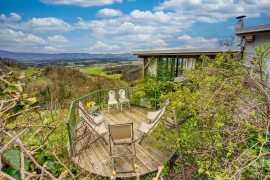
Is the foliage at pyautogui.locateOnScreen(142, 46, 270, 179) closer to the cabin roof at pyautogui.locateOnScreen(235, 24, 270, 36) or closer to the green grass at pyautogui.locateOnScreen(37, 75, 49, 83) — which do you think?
the cabin roof at pyautogui.locateOnScreen(235, 24, 270, 36)

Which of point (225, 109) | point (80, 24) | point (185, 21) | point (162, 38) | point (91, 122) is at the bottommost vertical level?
point (91, 122)

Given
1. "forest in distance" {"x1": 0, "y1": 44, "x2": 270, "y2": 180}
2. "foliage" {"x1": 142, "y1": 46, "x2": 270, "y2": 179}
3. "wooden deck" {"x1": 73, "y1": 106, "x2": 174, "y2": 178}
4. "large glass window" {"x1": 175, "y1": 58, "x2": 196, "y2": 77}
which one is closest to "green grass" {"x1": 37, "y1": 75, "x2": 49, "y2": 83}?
"wooden deck" {"x1": 73, "y1": 106, "x2": 174, "y2": 178}

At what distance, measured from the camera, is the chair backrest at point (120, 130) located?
14.2 feet

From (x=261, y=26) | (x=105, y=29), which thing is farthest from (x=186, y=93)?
(x=105, y=29)

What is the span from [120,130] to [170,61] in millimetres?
6976

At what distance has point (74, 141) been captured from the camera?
5.16 m

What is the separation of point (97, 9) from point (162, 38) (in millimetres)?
13021

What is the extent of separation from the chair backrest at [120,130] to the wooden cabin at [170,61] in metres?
4.06

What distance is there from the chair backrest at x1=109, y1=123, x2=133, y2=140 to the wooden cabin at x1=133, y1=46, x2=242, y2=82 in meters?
4.06

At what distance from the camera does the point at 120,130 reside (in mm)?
4410

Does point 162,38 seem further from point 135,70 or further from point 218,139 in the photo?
point 218,139

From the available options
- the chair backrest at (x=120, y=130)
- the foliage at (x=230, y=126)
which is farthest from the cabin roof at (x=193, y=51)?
the chair backrest at (x=120, y=130)

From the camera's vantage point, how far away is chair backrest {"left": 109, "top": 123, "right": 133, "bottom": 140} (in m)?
4.33

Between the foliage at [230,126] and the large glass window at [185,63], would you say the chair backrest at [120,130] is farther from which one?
the large glass window at [185,63]
